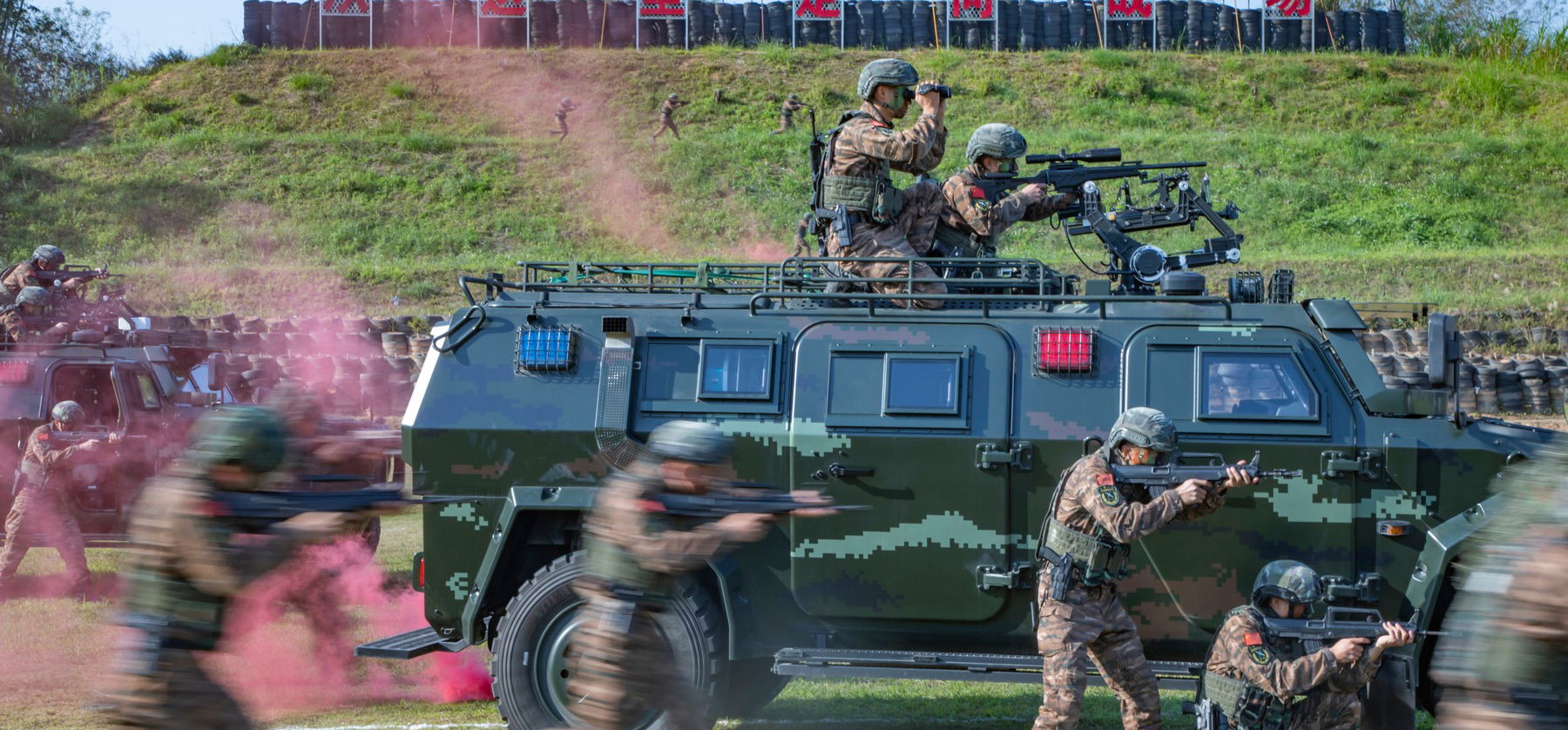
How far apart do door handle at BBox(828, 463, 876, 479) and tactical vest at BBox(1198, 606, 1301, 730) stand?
175 cm

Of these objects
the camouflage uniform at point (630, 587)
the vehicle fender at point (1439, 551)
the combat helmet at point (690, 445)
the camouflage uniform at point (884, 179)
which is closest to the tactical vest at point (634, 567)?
the camouflage uniform at point (630, 587)

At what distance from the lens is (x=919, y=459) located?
6.89 metres

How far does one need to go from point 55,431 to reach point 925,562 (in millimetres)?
8154

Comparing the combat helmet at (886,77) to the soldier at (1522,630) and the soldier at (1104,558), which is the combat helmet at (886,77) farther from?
the soldier at (1522,630)

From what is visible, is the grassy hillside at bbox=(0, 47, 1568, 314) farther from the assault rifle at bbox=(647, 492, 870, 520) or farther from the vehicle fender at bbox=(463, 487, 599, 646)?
the assault rifle at bbox=(647, 492, 870, 520)

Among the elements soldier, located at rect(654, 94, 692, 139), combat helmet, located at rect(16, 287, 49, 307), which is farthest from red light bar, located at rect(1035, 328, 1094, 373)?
soldier, located at rect(654, 94, 692, 139)

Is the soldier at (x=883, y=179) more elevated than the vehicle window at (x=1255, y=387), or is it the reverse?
the soldier at (x=883, y=179)

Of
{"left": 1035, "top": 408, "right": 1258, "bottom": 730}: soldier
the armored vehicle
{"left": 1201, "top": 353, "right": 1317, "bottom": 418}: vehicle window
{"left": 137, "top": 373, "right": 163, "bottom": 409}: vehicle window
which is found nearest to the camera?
{"left": 1035, "top": 408, "right": 1258, "bottom": 730}: soldier

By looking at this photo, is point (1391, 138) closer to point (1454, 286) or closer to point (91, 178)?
point (1454, 286)

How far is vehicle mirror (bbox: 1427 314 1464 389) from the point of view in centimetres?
642

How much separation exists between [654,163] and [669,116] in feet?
4.89

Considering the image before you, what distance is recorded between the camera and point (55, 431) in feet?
38.6

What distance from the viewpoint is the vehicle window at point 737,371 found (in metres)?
7.12

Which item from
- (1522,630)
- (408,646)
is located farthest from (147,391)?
(1522,630)
